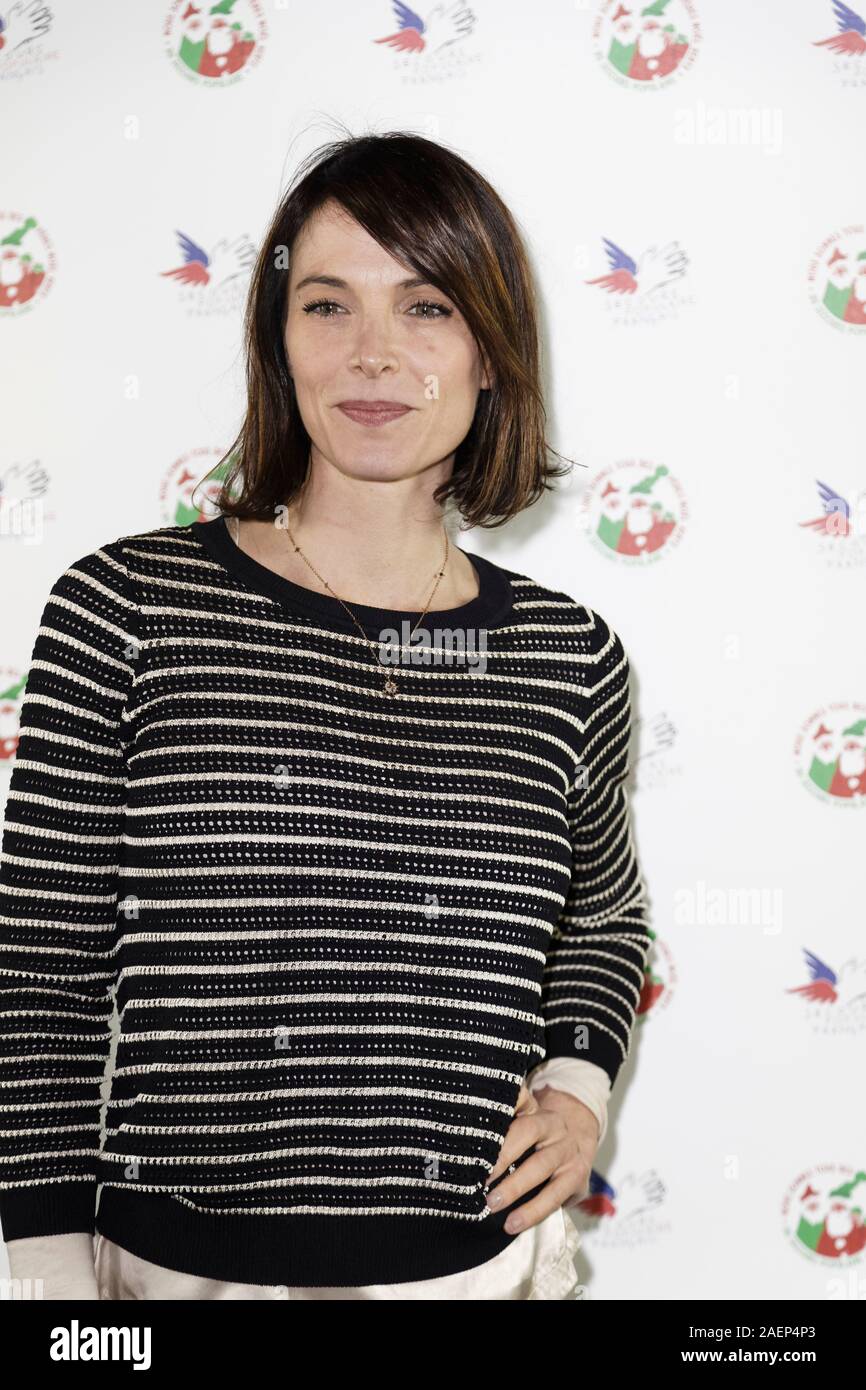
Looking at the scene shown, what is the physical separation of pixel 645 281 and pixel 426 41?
0.39 m

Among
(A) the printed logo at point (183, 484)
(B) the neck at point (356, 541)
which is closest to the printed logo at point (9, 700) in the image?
(A) the printed logo at point (183, 484)

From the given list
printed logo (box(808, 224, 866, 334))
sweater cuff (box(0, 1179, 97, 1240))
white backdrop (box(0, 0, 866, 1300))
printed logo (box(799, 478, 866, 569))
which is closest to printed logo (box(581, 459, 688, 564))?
white backdrop (box(0, 0, 866, 1300))

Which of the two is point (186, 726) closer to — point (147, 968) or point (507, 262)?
point (147, 968)

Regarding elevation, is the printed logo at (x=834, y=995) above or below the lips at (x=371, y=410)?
below

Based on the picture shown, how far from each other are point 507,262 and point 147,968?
725 mm

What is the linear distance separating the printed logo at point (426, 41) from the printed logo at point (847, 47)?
18.0 inches

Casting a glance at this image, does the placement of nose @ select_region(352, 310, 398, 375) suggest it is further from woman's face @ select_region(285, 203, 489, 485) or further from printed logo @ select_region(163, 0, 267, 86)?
printed logo @ select_region(163, 0, 267, 86)

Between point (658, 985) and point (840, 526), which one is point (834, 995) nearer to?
point (658, 985)

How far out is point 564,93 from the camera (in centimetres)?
163

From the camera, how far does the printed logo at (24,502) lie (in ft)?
5.38

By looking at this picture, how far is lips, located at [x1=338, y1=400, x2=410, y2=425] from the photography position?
1.19 metres

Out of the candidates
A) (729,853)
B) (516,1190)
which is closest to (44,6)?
(729,853)

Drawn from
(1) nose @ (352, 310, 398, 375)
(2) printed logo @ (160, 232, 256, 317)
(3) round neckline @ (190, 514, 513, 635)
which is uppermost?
(2) printed logo @ (160, 232, 256, 317)

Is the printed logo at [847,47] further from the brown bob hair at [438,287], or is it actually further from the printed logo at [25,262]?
the printed logo at [25,262]
